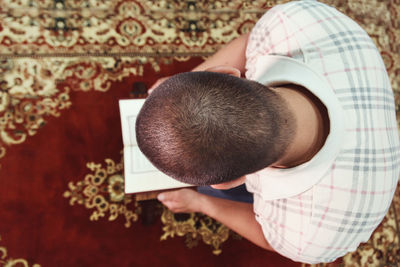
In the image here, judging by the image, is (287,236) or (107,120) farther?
Result: (107,120)

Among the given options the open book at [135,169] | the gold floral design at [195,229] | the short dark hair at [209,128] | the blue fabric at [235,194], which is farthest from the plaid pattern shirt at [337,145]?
the gold floral design at [195,229]

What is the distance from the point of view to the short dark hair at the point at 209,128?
0.35 meters

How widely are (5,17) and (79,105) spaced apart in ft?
1.63

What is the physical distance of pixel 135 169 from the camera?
86cm

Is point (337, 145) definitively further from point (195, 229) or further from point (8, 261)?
point (8, 261)

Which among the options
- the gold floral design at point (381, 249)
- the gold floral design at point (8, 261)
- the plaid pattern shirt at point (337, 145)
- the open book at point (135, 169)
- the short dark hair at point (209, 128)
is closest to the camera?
the short dark hair at point (209, 128)

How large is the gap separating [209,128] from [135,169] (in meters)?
0.57

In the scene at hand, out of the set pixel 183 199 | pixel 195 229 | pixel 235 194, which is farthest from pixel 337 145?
pixel 195 229

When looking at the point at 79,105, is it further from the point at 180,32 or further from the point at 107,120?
the point at 180,32

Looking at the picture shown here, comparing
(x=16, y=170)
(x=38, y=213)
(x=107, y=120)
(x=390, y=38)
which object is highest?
(x=390, y=38)

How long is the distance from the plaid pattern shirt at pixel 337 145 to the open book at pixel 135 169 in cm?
40

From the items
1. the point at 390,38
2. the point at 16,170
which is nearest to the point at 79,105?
the point at 16,170

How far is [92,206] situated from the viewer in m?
1.04

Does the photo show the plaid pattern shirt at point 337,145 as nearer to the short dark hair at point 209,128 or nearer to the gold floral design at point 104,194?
the short dark hair at point 209,128
